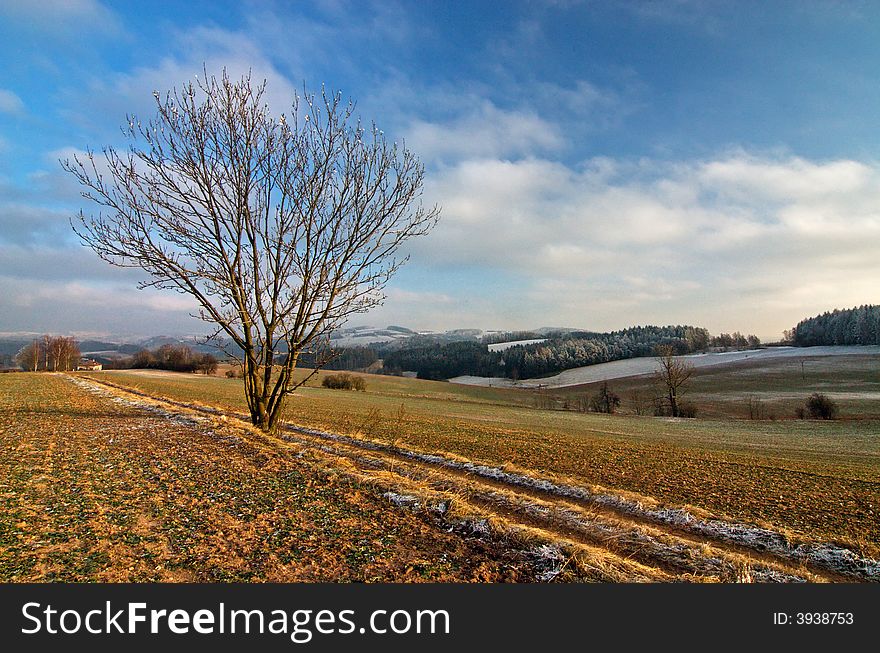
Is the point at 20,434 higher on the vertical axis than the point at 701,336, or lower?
lower

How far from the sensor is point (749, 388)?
70.4m

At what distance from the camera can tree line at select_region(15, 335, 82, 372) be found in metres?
104

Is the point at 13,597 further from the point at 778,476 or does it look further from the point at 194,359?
the point at 194,359

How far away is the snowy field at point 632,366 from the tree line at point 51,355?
9208 cm

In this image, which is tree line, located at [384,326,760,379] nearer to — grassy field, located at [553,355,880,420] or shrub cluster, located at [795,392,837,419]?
grassy field, located at [553,355,880,420]

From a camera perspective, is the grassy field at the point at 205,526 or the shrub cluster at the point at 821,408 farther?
the shrub cluster at the point at 821,408

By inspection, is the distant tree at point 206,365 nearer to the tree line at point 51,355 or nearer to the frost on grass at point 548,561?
the tree line at point 51,355

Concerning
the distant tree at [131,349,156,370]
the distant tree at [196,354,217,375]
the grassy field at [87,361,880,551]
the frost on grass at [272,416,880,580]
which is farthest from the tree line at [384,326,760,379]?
the frost on grass at [272,416,880,580]

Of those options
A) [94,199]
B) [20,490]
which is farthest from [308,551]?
[94,199]

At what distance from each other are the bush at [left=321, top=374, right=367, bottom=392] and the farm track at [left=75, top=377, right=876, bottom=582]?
193ft

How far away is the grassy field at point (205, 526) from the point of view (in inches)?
191

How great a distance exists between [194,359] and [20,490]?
10269 cm

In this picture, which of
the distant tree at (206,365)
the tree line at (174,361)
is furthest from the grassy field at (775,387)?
the tree line at (174,361)

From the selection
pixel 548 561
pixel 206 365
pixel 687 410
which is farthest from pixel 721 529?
pixel 206 365
